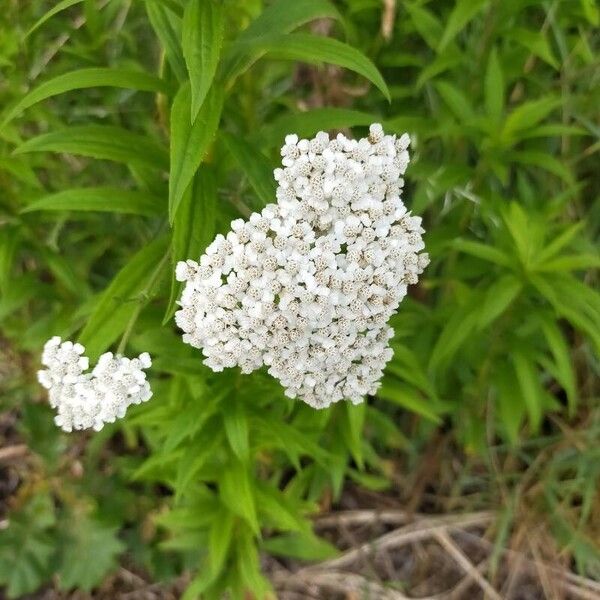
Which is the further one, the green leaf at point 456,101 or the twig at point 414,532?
the twig at point 414,532

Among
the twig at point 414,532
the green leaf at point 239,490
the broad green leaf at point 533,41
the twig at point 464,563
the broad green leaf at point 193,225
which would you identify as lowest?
the twig at point 464,563

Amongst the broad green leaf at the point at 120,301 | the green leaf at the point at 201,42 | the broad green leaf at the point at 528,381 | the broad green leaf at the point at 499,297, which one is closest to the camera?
the green leaf at the point at 201,42

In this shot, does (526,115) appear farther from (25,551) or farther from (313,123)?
(25,551)

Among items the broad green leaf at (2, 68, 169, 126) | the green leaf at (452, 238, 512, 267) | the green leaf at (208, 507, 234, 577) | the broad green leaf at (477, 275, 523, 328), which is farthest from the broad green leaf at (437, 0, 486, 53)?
the green leaf at (208, 507, 234, 577)

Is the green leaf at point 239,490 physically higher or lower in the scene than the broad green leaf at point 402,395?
lower

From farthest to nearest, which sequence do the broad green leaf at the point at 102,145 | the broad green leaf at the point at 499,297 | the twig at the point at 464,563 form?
1. the twig at the point at 464,563
2. the broad green leaf at the point at 499,297
3. the broad green leaf at the point at 102,145

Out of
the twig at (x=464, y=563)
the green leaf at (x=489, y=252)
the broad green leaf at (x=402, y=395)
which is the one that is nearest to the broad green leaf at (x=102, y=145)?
the green leaf at (x=489, y=252)

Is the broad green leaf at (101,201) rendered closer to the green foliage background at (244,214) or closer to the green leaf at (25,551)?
the green foliage background at (244,214)

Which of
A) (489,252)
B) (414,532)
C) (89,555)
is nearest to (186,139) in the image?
(489,252)
